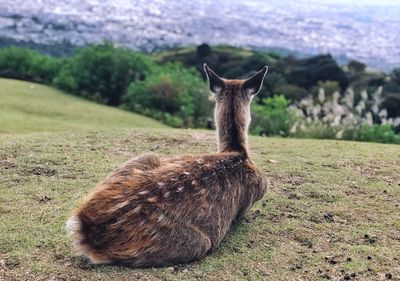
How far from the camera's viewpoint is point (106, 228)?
431 centimetres

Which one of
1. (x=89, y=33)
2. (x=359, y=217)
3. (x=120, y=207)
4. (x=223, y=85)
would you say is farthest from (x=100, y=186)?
(x=89, y=33)

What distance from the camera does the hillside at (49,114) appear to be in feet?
42.3

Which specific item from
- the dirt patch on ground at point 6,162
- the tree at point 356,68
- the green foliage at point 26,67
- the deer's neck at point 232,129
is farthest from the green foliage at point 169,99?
the tree at point 356,68

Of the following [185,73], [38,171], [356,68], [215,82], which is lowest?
[185,73]

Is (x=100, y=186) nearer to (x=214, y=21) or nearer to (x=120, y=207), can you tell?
(x=120, y=207)

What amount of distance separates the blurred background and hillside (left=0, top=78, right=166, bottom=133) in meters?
0.07

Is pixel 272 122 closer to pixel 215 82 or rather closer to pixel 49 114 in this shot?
pixel 49 114

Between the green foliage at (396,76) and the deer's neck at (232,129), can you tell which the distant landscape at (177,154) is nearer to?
the deer's neck at (232,129)

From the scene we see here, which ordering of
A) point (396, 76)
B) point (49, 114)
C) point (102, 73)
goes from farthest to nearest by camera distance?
point (396, 76) < point (102, 73) < point (49, 114)

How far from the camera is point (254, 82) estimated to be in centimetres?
590

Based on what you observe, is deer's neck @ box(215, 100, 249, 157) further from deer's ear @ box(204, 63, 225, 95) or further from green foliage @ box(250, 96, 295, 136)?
green foliage @ box(250, 96, 295, 136)

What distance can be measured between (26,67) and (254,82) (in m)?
19.1

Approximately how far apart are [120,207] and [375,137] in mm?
9709

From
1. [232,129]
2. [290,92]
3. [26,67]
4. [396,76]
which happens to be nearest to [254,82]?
[232,129]
